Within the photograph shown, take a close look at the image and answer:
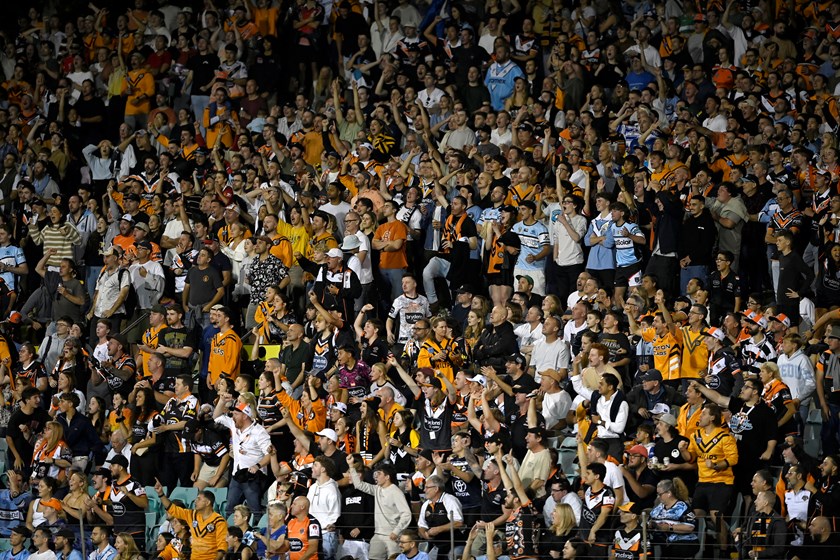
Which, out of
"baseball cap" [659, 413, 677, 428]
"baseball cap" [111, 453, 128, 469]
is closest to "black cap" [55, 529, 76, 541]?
"baseball cap" [111, 453, 128, 469]

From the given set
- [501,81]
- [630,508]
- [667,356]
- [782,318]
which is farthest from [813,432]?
[501,81]

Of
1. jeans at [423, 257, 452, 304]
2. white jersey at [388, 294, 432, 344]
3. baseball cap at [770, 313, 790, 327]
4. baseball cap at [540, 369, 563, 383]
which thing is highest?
jeans at [423, 257, 452, 304]

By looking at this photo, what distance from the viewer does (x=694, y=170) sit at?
16219 millimetres

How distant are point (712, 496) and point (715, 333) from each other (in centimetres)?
215

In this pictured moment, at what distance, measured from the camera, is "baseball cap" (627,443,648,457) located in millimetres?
11891

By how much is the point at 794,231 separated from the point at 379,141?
555 cm

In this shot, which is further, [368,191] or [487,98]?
[487,98]

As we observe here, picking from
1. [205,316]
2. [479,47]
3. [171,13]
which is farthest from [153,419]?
[171,13]

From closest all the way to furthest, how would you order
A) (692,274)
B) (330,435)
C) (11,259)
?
(330,435) → (692,274) → (11,259)

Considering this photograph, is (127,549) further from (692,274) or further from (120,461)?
(692,274)

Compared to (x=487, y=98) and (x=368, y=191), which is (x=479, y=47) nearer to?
(x=487, y=98)

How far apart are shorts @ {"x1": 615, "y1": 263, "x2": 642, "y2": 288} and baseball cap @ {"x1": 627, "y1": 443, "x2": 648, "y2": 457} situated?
10.7 feet

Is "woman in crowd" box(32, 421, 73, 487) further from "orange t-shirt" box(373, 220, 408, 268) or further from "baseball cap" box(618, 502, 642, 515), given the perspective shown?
"baseball cap" box(618, 502, 642, 515)

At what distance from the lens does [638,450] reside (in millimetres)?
11922
